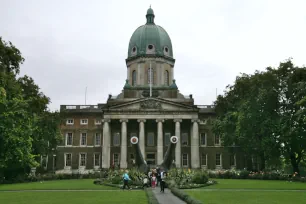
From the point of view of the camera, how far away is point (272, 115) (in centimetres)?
4316

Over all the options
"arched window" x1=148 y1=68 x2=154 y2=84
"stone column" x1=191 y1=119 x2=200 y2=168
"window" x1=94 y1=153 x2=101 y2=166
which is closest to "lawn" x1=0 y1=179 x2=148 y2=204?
"stone column" x1=191 y1=119 x2=200 y2=168

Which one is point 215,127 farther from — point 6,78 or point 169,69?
point 6,78

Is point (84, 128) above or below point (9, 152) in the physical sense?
above

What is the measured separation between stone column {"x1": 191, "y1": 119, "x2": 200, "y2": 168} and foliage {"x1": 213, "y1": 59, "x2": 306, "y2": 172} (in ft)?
38.4

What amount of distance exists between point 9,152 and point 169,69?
39.2m

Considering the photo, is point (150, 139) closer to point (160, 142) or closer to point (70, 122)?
point (160, 142)

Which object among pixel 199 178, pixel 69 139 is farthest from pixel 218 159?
pixel 199 178

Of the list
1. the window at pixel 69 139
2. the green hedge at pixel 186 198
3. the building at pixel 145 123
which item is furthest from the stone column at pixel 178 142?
the green hedge at pixel 186 198

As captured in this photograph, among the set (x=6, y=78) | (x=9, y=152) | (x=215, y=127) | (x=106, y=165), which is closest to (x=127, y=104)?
(x=106, y=165)

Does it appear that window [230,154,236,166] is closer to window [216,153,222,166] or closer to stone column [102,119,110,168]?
window [216,153,222,166]

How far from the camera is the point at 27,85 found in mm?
42125

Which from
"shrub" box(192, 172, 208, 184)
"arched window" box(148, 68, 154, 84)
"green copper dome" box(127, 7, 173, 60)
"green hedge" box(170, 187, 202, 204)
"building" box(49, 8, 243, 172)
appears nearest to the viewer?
"green hedge" box(170, 187, 202, 204)

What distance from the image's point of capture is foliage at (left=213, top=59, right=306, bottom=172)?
40031 millimetres

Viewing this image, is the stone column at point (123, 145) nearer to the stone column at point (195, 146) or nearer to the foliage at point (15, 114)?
the stone column at point (195, 146)
